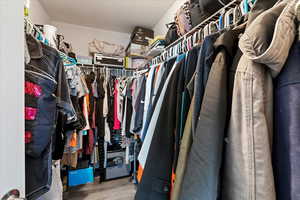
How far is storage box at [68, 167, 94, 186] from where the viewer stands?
1812mm

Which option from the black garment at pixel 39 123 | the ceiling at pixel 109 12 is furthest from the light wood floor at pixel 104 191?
the ceiling at pixel 109 12

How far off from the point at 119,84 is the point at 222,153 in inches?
74.3

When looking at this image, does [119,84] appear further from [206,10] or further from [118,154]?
[206,10]

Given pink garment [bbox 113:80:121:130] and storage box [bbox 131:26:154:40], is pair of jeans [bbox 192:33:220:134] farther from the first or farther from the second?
storage box [bbox 131:26:154:40]

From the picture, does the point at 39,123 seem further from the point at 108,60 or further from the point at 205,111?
the point at 108,60

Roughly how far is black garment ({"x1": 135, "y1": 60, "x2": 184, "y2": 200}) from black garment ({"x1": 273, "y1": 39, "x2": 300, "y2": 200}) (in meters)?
0.33

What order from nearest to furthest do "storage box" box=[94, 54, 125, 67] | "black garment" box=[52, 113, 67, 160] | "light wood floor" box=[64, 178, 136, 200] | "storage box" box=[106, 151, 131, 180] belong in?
"black garment" box=[52, 113, 67, 160] < "light wood floor" box=[64, 178, 136, 200] < "storage box" box=[106, 151, 131, 180] < "storage box" box=[94, 54, 125, 67]

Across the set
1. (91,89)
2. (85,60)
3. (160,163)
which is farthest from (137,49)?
(160,163)

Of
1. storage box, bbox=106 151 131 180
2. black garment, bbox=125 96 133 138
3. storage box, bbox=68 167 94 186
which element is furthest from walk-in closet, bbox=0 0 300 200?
storage box, bbox=106 151 131 180

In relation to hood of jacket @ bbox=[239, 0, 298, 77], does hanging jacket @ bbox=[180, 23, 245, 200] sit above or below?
below

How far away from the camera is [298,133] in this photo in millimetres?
314

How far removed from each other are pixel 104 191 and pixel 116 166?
359 millimetres

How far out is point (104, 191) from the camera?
189 cm
